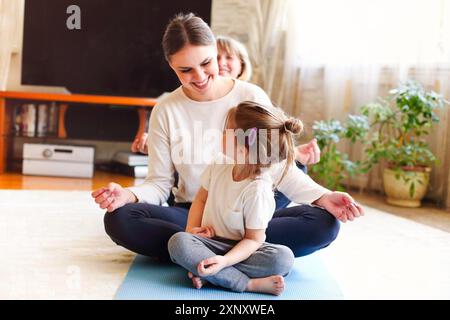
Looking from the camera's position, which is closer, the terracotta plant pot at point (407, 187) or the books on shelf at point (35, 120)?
the terracotta plant pot at point (407, 187)

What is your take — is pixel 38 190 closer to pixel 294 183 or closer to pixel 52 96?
pixel 52 96

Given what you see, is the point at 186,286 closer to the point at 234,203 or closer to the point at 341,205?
the point at 234,203

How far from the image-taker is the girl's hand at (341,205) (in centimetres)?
159

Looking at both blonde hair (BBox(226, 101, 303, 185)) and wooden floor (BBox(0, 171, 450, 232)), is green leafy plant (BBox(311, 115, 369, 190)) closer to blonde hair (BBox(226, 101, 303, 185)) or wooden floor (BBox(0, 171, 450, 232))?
wooden floor (BBox(0, 171, 450, 232))

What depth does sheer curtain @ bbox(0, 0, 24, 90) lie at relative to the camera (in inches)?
148

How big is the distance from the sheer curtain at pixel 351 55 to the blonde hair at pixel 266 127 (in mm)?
1933

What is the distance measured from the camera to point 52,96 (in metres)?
3.66

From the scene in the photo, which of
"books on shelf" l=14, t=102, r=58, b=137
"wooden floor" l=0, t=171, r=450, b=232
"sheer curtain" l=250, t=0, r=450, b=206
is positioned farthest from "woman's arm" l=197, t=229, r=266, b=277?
"books on shelf" l=14, t=102, r=58, b=137

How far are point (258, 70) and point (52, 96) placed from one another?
130 cm

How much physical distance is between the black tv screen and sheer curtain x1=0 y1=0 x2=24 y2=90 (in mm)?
77

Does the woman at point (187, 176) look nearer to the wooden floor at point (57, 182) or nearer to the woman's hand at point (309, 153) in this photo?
the woman's hand at point (309, 153)

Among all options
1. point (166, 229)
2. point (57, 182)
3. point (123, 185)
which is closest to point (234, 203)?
point (166, 229)

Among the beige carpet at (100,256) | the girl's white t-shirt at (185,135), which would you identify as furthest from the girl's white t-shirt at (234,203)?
the beige carpet at (100,256)
